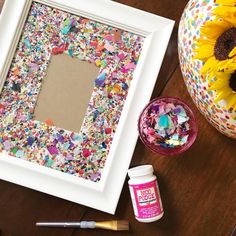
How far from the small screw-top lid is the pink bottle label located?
16 mm

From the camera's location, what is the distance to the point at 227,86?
44 centimetres

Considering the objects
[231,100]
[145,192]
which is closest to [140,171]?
[145,192]

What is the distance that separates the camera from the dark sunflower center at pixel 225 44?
0.43m

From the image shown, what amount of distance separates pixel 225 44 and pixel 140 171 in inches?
10.5

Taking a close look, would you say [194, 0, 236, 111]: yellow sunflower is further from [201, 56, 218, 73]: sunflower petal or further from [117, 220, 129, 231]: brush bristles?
[117, 220, 129, 231]: brush bristles

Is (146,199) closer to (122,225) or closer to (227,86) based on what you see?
(122,225)

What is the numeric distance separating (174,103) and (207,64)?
21 cm

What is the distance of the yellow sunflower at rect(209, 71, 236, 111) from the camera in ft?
1.41

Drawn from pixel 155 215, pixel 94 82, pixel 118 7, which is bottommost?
pixel 155 215

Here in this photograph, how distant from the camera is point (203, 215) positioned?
665mm

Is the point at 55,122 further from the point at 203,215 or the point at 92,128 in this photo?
the point at 203,215

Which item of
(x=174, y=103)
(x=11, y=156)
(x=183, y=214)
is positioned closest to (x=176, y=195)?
(x=183, y=214)

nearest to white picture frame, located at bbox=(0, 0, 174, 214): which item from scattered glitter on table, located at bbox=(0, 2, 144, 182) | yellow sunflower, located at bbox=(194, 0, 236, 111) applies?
scattered glitter on table, located at bbox=(0, 2, 144, 182)

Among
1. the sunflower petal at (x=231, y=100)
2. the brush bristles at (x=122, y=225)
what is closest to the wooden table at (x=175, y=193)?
the brush bristles at (x=122, y=225)
